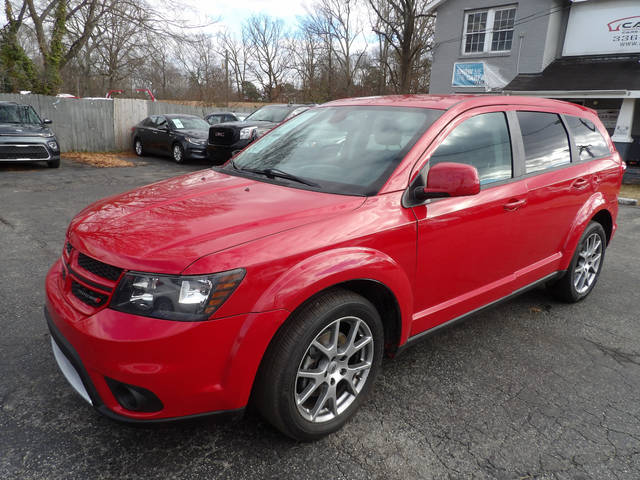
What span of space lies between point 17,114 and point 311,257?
13473mm

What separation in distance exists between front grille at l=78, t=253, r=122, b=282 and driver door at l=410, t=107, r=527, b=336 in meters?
1.54

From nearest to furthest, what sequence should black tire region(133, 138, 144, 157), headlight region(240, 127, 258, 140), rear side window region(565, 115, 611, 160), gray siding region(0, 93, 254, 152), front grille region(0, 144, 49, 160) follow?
rear side window region(565, 115, 611, 160), front grille region(0, 144, 49, 160), headlight region(240, 127, 258, 140), gray siding region(0, 93, 254, 152), black tire region(133, 138, 144, 157)

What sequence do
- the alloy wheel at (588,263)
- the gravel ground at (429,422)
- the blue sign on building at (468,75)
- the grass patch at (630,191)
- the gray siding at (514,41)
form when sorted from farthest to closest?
the blue sign on building at (468,75), the gray siding at (514,41), the grass patch at (630,191), the alloy wheel at (588,263), the gravel ground at (429,422)

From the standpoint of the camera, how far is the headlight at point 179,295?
187 centimetres

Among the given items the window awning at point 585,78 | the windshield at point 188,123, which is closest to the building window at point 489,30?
the window awning at point 585,78

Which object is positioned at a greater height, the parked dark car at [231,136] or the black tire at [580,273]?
the parked dark car at [231,136]

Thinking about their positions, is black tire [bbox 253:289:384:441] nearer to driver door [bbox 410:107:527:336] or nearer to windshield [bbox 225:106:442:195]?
driver door [bbox 410:107:527:336]

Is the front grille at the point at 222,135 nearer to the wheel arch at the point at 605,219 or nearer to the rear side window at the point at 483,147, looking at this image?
the wheel arch at the point at 605,219

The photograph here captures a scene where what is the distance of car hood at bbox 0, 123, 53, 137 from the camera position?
11562 millimetres

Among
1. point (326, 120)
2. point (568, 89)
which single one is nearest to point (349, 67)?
point (568, 89)

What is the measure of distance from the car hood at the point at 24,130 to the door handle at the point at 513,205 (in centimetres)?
1244

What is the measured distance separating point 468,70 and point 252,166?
17296 millimetres

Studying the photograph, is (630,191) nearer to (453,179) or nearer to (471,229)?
(471,229)

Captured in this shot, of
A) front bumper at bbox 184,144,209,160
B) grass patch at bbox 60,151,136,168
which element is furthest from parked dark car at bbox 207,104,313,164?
grass patch at bbox 60,151,136,168
